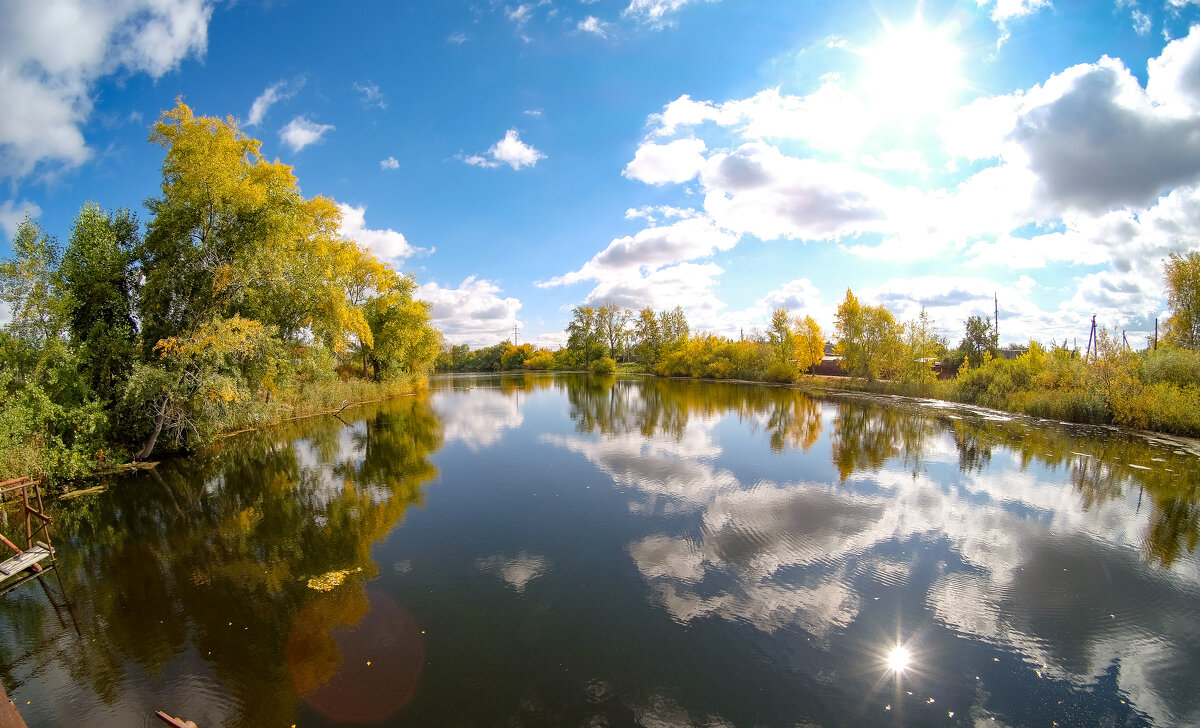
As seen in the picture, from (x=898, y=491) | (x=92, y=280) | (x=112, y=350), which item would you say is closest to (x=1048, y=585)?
(x=898, y=491)

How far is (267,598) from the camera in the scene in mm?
6449

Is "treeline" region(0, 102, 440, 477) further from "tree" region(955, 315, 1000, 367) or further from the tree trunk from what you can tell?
"tree" region(955, 315, 1000, 367)

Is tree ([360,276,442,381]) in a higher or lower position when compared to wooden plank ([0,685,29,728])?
higher

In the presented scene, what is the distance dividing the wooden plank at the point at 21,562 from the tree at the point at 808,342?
50.6m

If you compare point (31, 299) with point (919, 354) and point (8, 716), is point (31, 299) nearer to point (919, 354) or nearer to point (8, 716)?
point (8, 716)

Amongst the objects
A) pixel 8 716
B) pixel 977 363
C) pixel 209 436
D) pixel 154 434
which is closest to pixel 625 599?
pixel 8 716

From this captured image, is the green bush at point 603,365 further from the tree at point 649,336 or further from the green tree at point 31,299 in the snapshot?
the green tree at point 31,299

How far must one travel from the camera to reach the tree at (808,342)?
47.6m

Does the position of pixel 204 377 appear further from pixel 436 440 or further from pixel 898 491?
pixel 898 491

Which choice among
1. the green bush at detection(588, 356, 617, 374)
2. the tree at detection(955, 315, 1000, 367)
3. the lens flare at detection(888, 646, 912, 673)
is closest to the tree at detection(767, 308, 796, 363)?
the tree at detection(955, 315, 1000, 367)

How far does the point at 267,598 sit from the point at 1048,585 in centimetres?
1155

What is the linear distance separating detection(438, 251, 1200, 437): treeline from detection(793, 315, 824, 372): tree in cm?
11

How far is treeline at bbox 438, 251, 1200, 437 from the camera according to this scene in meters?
18.2

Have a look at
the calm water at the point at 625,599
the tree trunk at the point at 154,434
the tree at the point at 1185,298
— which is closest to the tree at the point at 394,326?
the tree trunk at the point at 154,434
